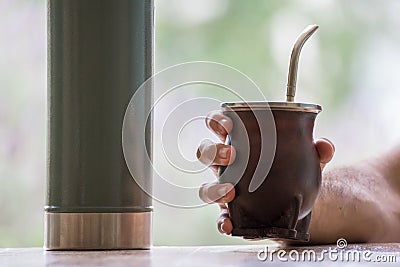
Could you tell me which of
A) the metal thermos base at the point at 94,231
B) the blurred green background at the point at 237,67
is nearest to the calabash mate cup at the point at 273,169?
the metal thermos base at the point at 94,231

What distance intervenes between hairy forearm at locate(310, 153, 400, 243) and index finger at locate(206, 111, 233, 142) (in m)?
0.23

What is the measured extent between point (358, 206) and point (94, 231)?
0.47 metres

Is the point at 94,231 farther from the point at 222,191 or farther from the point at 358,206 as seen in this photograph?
the point at 358,206

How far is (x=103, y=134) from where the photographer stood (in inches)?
34.6

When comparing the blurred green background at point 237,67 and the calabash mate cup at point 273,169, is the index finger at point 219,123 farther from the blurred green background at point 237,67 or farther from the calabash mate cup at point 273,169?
the blurred green background at point 237,67

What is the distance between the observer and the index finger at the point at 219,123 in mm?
839

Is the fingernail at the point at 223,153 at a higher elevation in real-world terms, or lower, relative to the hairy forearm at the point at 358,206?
higher

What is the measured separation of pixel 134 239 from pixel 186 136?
13 cm

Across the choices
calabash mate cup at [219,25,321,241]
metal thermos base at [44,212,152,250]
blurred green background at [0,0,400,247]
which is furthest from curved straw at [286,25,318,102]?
blurred green background at [0,0,400,247]

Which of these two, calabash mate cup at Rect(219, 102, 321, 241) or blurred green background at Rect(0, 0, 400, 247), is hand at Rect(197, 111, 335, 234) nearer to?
calabash mate cup at Rect(219, 102, 321, 241)

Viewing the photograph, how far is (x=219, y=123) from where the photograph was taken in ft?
2.79

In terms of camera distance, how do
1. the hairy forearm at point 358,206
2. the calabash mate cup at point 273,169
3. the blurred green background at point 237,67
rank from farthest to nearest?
the blurred green background at point 237,67 < the hairy forearm at point 358,206 < the calabash mate cup at point 273,169

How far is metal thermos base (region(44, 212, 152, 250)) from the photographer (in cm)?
86

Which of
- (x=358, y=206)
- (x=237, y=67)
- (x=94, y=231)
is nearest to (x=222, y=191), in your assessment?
(x=94, y=231)
